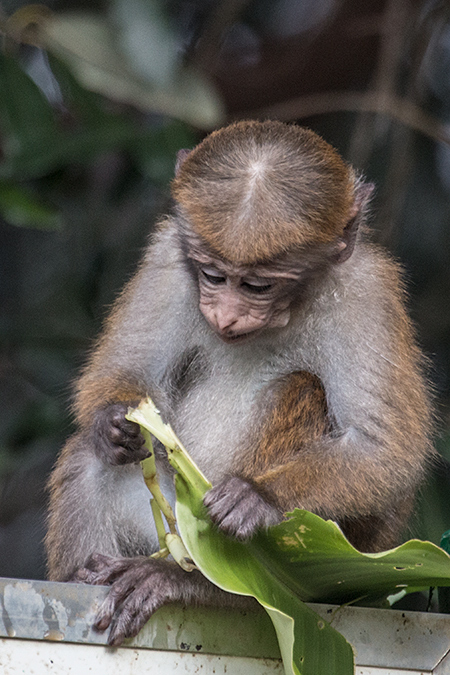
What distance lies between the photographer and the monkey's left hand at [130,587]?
6.99 ft

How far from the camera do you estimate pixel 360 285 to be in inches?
112

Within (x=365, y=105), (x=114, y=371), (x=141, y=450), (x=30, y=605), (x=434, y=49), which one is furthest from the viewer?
(x=434, y=49)

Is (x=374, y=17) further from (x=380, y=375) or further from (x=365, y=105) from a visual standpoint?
(x=380, y=375)

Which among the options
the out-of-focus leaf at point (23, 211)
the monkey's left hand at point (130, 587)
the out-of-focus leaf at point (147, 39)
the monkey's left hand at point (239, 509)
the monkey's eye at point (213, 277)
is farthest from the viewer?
the out-of-focus leaf at point (147, 39)

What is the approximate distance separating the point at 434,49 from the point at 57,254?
2.47 m

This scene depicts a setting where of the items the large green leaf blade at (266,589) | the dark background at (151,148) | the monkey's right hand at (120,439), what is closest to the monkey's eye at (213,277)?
the monkey's right hand at (120,439)

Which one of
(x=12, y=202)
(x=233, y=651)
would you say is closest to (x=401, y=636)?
(x=233, y=651)

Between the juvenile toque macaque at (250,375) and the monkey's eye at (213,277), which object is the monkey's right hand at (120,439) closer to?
the juvenile toque macaque at (250,375)

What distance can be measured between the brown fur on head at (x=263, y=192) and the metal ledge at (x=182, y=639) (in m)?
0.92

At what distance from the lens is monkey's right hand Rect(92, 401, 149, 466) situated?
270cm

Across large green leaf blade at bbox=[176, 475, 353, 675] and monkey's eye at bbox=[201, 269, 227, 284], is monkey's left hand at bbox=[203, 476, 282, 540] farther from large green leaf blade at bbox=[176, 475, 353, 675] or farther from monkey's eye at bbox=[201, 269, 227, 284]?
monkey's eye at bbox=[201, 269, 227, 284]

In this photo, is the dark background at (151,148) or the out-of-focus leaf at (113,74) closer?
the dark background at (151,148)

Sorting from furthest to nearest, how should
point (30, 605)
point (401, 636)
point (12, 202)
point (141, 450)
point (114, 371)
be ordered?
point (12, 202) < point (114, 371) < point (141, 450) < point (401, 636) < point (30, 605)

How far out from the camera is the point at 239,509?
232cm
